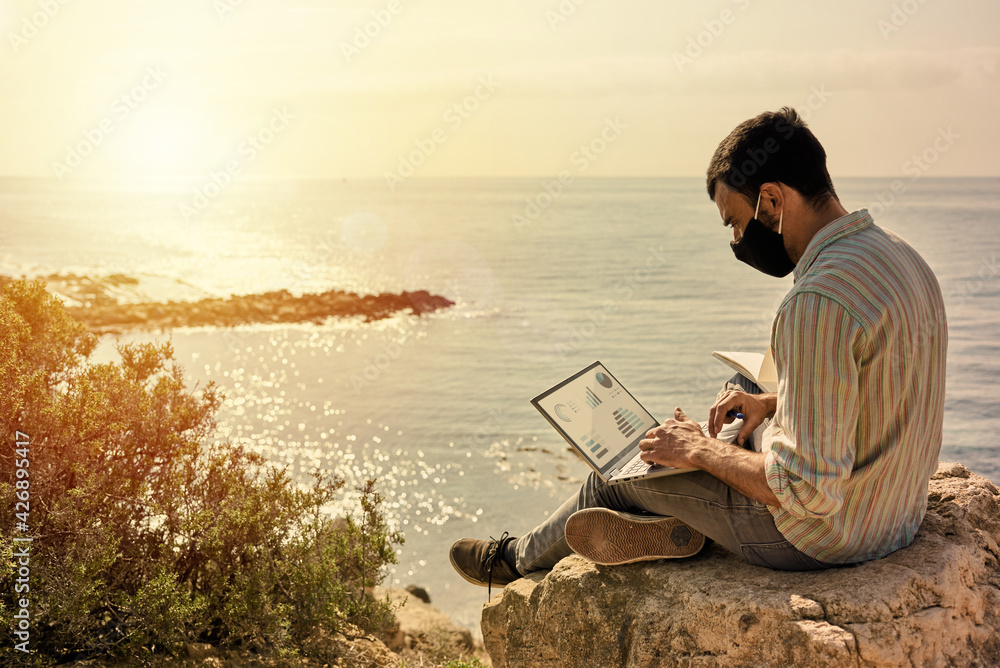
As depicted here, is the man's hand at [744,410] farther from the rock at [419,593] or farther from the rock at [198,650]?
the rock at [419,593]

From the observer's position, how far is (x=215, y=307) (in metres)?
17.6

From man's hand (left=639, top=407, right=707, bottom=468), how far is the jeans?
0.15 m

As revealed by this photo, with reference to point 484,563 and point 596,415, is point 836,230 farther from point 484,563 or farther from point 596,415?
point 484,563

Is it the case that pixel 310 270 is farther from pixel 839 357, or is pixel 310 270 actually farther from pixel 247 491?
pixel 839 357

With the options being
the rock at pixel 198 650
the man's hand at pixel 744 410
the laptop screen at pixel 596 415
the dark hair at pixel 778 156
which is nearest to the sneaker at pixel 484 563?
the laptop screen at pixel 596 415

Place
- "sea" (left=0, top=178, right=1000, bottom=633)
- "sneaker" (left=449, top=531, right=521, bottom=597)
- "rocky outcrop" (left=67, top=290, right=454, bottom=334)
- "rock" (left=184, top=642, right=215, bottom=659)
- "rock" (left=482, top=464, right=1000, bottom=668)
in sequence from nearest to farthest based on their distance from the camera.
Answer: "rock" (left=482, top=464, right=1000, bottom=668), "rock" (left=184, top=642, right=215, bottom=659), "sneaker" (left=449, top=531, right=521, bottom=597), "sea" (left=0, top=178, right=1000, bottom=633), "rocky outcrop" (left=67, top=290, right=454, bottom=334)

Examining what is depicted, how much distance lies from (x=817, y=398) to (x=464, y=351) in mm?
12756

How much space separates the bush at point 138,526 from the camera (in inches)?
132

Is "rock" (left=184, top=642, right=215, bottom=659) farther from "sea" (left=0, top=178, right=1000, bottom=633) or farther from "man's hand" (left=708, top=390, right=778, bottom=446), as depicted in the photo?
"man's hand" (left=708, top=390, right=778, bottom=446)

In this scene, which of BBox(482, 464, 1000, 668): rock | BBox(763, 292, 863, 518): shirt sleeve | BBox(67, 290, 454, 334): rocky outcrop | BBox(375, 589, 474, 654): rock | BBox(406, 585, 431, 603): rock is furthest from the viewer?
BBox(67, 290, 454, 334): rocky outcrop

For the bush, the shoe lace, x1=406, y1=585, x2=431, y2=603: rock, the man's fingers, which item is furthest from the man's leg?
x1=406, y1=585, x2=431, y2=603: rock

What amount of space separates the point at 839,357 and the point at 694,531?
110 centimetres

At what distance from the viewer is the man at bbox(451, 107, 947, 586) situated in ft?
8.13

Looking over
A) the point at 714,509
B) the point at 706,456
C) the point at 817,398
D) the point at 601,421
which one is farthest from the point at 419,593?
the point at 817,398
